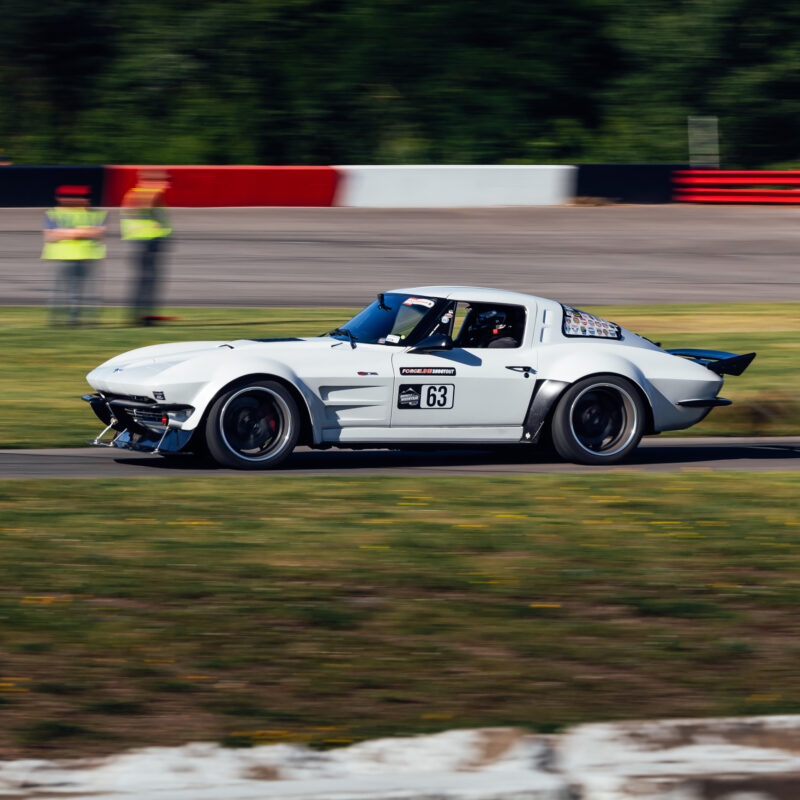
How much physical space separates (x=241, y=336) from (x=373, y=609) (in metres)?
10.3

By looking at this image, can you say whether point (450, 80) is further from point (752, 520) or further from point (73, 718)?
point (73, 718)

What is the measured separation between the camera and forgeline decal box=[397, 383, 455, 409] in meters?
9.77

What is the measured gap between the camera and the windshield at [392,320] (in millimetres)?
9898

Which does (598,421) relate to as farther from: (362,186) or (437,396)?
(362,186)

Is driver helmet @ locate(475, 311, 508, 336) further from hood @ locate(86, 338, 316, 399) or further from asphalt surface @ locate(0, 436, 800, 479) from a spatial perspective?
hood @ locate(86, 338, 316, 399)

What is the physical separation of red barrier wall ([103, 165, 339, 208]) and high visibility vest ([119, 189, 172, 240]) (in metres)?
11.3

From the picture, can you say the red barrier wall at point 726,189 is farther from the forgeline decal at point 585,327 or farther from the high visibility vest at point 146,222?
the forgeline decal at point 585,327

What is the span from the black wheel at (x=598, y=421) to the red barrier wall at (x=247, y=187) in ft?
63.1

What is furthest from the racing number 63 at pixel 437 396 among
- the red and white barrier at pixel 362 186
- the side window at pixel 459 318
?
the red and white barrier at pixel 362 186

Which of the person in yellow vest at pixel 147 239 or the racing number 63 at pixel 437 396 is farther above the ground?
the person in yellow vest at pixel 147 239

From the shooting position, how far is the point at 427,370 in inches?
386

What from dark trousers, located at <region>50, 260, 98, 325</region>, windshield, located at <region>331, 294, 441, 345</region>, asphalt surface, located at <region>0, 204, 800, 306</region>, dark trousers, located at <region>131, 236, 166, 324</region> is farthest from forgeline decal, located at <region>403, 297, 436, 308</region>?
asphalt surface, located at <region>0, 204, 800, 306</region>

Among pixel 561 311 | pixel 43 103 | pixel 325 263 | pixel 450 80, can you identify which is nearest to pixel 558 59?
pixel 450 80

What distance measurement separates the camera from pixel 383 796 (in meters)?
4.24
